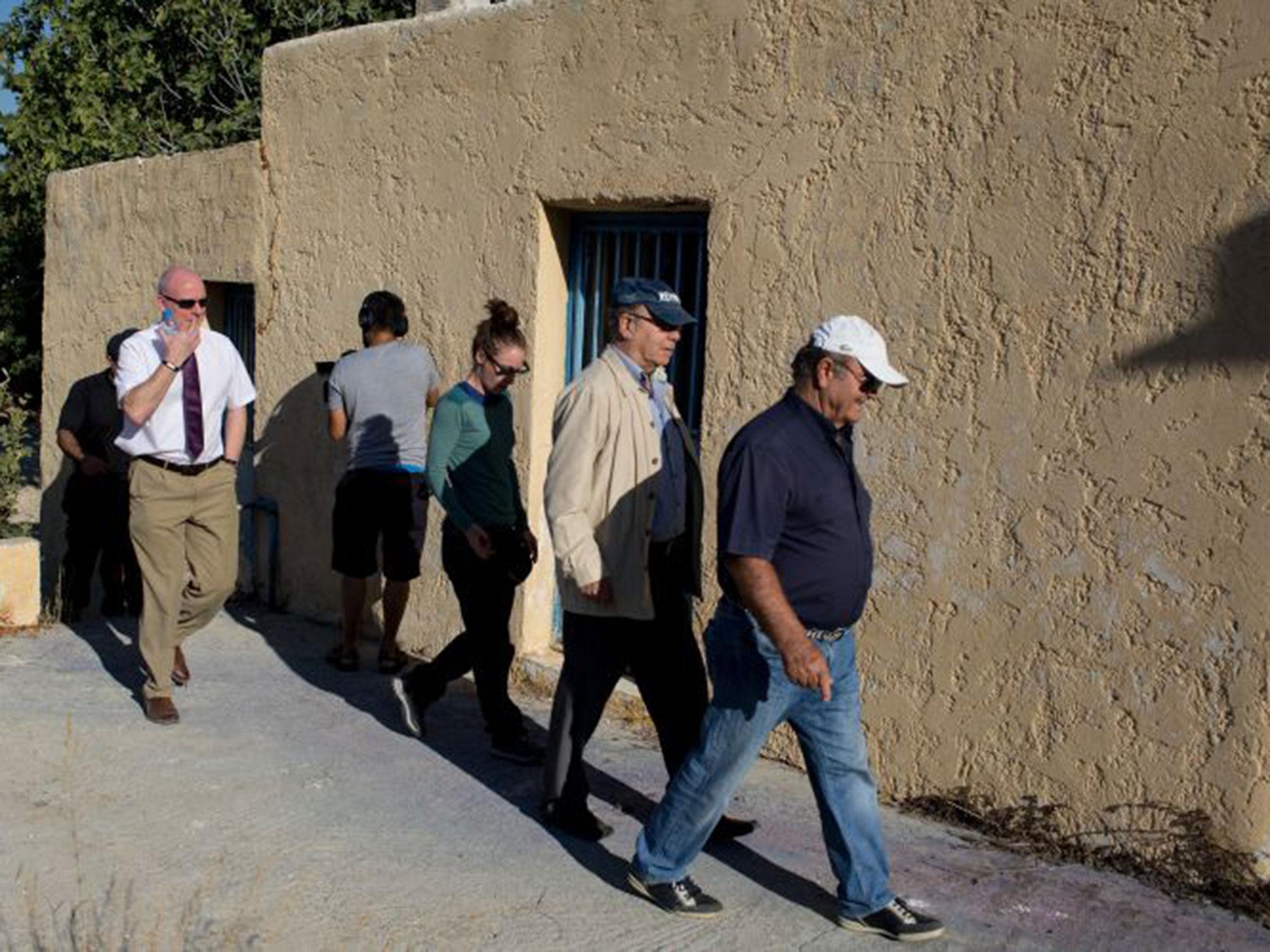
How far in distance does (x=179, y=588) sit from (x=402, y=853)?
1904 millimetres

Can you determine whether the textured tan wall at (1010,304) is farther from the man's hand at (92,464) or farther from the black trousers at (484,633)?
the man's hand at (92,464)

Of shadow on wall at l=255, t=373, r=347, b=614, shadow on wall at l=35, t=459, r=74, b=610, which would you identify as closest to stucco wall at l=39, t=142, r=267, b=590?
shadow on wall at l=35, t=459, r=74, b=610

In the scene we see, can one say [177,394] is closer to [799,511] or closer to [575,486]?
[575,486]

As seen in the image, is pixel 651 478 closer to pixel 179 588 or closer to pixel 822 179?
pixel 822 179

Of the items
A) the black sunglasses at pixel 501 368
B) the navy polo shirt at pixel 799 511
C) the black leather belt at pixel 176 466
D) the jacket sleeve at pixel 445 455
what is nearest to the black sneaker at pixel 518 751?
the jacket sleeve at pixel 445 455

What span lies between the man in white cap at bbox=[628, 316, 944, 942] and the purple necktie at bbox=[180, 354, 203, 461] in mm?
2762

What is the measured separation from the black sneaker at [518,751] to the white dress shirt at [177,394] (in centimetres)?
167

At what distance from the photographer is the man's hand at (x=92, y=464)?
8148 millimetres

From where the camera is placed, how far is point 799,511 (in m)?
3.99

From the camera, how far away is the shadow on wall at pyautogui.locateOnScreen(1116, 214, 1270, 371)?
4465mm

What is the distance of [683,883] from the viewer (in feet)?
14.4

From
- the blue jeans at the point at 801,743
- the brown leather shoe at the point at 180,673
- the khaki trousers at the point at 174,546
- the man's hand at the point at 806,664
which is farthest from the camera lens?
the brown leather shoe at the point at 180,673

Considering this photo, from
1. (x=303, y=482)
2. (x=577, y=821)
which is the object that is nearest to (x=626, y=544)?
(x=577, y=821)

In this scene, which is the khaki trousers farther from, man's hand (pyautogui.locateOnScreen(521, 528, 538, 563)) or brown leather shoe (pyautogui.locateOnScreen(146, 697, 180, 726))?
man's hand (pyautogui.locateOnScreen(521, 528, 538, 563))
